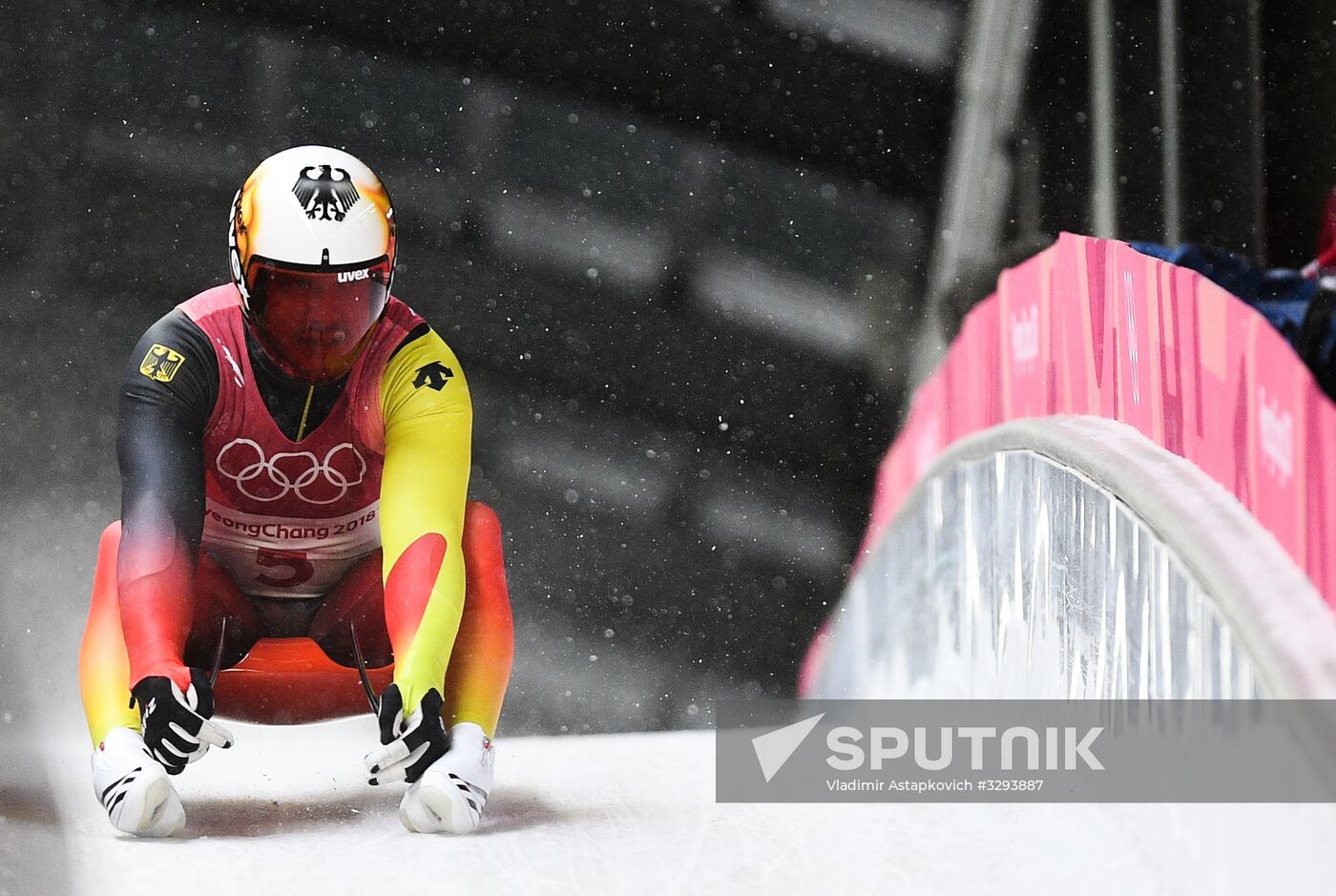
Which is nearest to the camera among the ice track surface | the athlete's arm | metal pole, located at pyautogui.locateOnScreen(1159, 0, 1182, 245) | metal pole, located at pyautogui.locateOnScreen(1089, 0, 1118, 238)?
the ice track surface

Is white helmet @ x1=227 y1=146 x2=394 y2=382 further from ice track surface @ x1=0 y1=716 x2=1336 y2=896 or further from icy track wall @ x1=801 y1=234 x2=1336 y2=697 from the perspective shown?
icy track wall @ x1=801 y1=234 x2=1336 y2=697

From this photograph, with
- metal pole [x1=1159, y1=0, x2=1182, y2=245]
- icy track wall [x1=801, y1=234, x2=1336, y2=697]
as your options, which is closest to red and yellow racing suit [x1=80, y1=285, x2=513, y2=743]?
icy track wall [x1=801, y1=234, x2=1336, y2=697]

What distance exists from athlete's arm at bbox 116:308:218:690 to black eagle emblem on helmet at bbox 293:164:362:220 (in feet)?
0.98

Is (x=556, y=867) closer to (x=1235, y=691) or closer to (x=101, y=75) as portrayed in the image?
(x=1235, y=691)

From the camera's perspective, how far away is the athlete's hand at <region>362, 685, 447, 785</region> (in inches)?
79.7

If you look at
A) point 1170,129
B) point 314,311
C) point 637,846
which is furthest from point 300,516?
point 1170,129

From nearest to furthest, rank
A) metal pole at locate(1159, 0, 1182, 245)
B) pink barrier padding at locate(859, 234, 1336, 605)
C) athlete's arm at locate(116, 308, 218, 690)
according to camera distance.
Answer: pink barrier padding at locate(859, 234, 1336, 605) < athlete's arm at locate(116, 308, 218, 690) < metal pole at locate(1159, 0, 1182, 245)

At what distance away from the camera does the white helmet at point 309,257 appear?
6.91 ft

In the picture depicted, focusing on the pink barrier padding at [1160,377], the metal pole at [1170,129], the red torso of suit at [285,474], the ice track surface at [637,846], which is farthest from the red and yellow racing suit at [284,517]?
the metal pole at [1170,129]

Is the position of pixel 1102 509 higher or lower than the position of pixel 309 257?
lower

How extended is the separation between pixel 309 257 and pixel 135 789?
2.87ft

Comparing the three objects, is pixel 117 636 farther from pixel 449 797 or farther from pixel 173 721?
pixel 449 797

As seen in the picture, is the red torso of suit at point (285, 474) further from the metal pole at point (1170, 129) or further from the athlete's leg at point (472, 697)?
the metal pole at point (1170, 129)

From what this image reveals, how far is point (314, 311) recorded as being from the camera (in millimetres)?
2127
